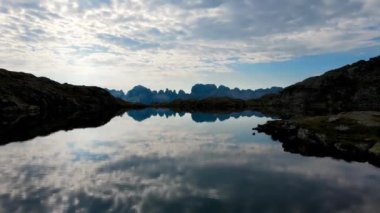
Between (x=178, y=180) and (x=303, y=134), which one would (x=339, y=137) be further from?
(x=178, y=180)

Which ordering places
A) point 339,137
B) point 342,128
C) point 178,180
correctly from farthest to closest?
point 342,128, point 339,137, point 178,180

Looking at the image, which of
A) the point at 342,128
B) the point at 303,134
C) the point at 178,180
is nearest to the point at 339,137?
the point at 342,128

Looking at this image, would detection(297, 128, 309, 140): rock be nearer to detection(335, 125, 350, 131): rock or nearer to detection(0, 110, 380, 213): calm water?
detection(335, 125, 350, 131): rock

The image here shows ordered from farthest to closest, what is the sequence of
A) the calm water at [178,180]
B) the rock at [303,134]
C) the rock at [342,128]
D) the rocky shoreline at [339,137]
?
the rock at [303,134]
the rock at [342,128]
the rocky shoreline at [339,137]
the calm water at [178,180]

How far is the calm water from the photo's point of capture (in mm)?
37469

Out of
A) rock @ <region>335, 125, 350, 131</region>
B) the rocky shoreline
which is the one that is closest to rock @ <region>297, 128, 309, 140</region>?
the rocky shoreline

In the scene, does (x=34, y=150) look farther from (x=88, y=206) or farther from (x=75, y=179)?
(x=88, y=206)

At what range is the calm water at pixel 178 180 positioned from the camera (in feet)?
123

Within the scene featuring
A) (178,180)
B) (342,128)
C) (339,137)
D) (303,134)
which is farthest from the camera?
(303,134)

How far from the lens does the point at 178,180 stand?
49094 millimetres

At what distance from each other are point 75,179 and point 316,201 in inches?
1263

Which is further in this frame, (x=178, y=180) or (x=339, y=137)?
(x=339, y=137)

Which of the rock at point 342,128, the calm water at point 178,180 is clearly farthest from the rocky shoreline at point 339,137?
the calm water at point 178,180

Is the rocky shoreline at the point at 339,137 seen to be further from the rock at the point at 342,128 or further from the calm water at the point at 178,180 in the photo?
the calm water at the point at 178,180
